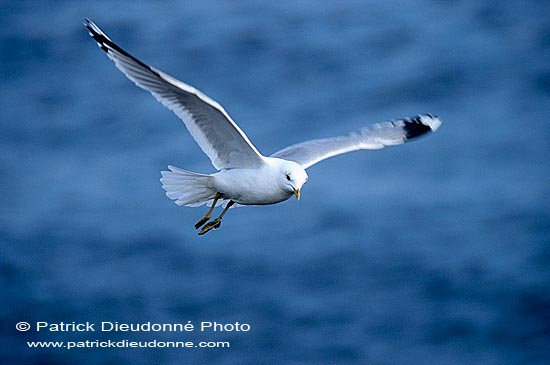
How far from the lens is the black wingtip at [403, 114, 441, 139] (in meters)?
8.80

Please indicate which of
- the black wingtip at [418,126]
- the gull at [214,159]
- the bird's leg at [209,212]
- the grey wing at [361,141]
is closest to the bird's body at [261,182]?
the gull at [214,159]

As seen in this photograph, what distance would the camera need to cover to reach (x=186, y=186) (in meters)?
7.76

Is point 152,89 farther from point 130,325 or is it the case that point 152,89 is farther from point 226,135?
point 130,325

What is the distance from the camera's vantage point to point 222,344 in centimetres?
1350

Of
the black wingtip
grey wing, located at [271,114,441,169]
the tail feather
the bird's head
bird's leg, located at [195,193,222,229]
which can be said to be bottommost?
the bird's head

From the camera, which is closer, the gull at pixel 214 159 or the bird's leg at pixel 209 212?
the gull at pixel 214 159

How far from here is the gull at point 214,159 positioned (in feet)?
23.0

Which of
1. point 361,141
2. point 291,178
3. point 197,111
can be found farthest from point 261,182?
point 361,141

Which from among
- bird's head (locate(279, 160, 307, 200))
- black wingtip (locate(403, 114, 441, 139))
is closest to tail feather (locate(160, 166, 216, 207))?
bird's head (locate(279, 160, 307, 200))

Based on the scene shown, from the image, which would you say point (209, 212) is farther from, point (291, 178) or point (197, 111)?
point (291, 178)

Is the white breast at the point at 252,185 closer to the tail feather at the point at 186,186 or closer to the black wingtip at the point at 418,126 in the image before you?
the tail feather at the point at 186,186

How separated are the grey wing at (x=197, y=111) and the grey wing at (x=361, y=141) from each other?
826 mm

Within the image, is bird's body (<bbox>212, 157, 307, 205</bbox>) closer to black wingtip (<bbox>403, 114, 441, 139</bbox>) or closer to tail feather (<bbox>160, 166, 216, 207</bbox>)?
tail feather (<bbox>160, 166, 216, 207</bbox>)

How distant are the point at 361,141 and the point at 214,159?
150 centimetres
